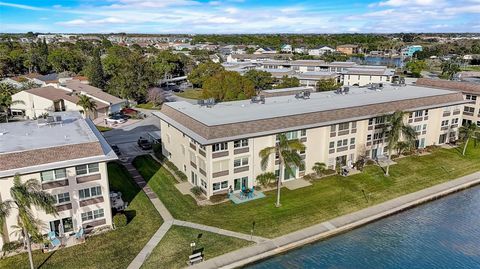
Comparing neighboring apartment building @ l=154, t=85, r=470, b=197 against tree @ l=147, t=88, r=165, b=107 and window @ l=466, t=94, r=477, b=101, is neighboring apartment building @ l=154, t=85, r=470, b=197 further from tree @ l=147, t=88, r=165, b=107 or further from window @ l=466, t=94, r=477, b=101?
tree @ l=147, t=88, r=165, b=107

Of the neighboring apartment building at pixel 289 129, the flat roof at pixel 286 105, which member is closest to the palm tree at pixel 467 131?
the neighboring apartment building at pixel 289 129

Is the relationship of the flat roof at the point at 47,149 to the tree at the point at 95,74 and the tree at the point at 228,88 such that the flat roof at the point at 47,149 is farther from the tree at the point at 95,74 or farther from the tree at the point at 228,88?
the tree at the point at 95,74

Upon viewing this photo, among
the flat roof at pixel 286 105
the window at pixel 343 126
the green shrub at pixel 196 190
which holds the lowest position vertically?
the green shrub at pixel 196 190

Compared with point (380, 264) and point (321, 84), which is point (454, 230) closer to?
point (380, 264)

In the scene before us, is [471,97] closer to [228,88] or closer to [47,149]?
[228,88]

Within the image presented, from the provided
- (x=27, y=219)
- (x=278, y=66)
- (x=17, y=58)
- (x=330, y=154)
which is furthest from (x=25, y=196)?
(x=17, y=58)
